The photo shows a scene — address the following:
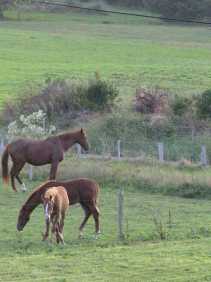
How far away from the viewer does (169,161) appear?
3175cm

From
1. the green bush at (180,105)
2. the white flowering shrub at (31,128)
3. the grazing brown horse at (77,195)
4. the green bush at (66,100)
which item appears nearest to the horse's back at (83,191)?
the grazing brown horse at (77,195)

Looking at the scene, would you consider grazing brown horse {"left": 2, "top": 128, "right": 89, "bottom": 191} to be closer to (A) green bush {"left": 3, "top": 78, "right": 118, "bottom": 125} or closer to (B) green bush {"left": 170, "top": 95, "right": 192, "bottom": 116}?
(B) green bush {"left": 170, "top": 95, "right": 192, "bottom": 116}

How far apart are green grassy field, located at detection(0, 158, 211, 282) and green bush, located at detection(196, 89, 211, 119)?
39.8 ft

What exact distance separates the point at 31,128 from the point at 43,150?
9.95 meters

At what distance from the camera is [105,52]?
7031cm

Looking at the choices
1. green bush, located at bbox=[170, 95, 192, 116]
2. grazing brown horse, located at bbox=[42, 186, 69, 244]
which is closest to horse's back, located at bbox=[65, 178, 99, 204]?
grazing brown horse, located at bbox=[42, 186, 69, 244]

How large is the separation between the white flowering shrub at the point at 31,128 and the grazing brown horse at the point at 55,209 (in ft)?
56.6

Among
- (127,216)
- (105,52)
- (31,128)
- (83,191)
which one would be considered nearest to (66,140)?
(127,216)

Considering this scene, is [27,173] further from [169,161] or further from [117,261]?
[117,261]

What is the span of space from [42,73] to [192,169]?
30.8 m

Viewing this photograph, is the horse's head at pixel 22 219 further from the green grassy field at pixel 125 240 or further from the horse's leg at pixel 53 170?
the horse's leg at pixel 53 170

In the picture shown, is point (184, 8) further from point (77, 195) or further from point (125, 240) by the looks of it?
point (125, 240)

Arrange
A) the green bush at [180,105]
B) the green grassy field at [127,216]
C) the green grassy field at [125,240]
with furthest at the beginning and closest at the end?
the green bush at [180,105] → the green grassy field at [127,216] → the green grassy field at [125,240]

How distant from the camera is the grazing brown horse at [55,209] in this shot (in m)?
18.0
